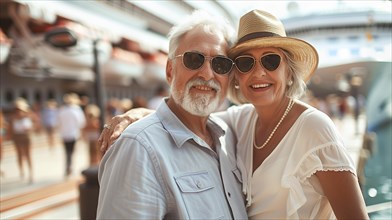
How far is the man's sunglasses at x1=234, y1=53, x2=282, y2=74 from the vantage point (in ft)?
6.70

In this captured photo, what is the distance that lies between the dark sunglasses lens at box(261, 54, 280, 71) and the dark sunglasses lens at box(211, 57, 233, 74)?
178mm

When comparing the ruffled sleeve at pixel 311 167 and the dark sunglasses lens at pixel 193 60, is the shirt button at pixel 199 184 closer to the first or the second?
the ruffled sleeve at pixel 311 167

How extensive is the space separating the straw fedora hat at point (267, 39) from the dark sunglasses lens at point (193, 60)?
210 mm

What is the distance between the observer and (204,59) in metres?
1.94

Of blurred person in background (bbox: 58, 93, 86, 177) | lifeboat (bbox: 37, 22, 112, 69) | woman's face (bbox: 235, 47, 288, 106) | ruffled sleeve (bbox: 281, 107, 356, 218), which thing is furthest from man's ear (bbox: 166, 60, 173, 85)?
lifeboat (bbox: 37, 22, 112, 69)

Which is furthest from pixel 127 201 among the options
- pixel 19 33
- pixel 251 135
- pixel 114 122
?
pixel 19 33

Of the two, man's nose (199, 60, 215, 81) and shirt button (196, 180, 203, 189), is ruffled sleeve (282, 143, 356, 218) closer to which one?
shirt button (196, 180, 203, 189)

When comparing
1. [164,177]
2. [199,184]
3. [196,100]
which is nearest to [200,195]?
[199,184]

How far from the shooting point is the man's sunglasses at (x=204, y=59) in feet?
6.34

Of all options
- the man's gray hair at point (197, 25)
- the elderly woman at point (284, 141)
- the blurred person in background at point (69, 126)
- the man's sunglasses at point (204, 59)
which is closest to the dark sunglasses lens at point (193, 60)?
the man's sunglasses at point (204, 59)

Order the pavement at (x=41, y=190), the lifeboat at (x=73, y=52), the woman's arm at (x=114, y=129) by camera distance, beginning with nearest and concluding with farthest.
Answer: the woman's arm at (x=114, y=129), the pavement at (x=41, y=190), the lifeboat at (x=73, y=52)

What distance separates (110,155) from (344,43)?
21.0m

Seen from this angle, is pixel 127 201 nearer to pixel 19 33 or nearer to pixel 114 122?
pixel 114 122

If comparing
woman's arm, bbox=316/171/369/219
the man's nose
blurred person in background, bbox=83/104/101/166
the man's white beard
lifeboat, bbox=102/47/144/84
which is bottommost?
blurred person in background, bbox=83/104/101/166
